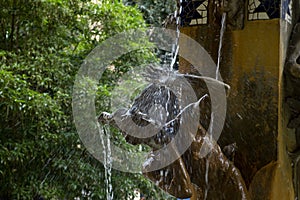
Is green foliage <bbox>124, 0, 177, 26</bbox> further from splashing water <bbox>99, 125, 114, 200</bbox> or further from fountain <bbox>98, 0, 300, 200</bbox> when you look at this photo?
fountain <bbox>98, 0, 300, 200</bbox>

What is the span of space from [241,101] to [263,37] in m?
0.22

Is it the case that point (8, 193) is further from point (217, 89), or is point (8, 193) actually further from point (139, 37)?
point (217, 89)

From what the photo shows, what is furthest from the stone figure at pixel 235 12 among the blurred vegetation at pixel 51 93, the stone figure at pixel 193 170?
the blurred vegetation at pixel 51 93

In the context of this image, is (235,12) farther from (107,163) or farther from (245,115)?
(107,163)

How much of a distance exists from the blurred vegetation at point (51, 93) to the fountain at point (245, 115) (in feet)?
5.36

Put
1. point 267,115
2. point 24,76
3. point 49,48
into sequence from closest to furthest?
point 267,115
point 24,76
point 49,48

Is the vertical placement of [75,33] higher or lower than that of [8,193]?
higher

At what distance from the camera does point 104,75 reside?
3.57 meters

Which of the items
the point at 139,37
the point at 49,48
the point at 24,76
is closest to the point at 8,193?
the point at 24,76

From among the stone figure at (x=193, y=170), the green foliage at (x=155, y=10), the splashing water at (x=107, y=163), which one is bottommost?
the splashing water at (x=107, y=163)

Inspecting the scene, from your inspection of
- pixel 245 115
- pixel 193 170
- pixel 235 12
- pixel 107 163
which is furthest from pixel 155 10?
pixel 193 170

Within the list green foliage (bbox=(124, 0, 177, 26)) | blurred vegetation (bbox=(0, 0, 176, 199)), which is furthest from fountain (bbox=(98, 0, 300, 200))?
green foliage (bbox=(124, 0, 177, 26))

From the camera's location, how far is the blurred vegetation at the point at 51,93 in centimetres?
314

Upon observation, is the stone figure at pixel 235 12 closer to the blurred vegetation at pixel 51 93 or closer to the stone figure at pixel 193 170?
the stone figure at pixel 193 170
